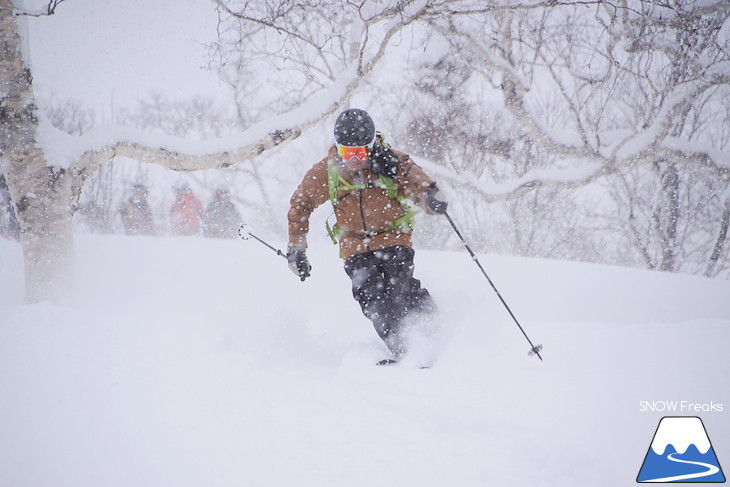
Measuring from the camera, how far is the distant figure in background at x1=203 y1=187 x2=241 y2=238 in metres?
11.9

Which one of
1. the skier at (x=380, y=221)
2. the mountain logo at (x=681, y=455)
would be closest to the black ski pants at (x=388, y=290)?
the skier at (x=380, y=221)

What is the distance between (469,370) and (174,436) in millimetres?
1671

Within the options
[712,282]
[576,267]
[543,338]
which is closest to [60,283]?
[543,338]

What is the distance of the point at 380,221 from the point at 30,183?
171 inches

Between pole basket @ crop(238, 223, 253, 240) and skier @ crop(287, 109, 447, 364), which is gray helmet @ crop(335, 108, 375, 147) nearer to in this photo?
skier @ crop(287, 109, 447, 364)

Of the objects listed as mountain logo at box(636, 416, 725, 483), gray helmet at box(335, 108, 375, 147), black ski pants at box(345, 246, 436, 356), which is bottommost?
mountain logo at box(636, 416, 725, 483)

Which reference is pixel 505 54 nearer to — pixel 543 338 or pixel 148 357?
pixel 543 338

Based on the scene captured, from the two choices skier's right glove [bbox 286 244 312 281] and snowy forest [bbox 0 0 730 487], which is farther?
skier's right glove [bbox 286 244 312 281]

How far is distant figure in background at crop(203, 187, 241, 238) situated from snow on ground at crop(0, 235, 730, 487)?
25.4ft

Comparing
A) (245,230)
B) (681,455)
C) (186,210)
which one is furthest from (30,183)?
(186,210)

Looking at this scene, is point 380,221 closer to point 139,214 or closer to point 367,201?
point 367,201

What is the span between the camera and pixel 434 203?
10.5ft

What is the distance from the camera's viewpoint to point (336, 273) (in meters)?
5.80

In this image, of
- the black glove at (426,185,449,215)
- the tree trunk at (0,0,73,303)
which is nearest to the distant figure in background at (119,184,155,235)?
the tree trunk at (0,0,73,303)
